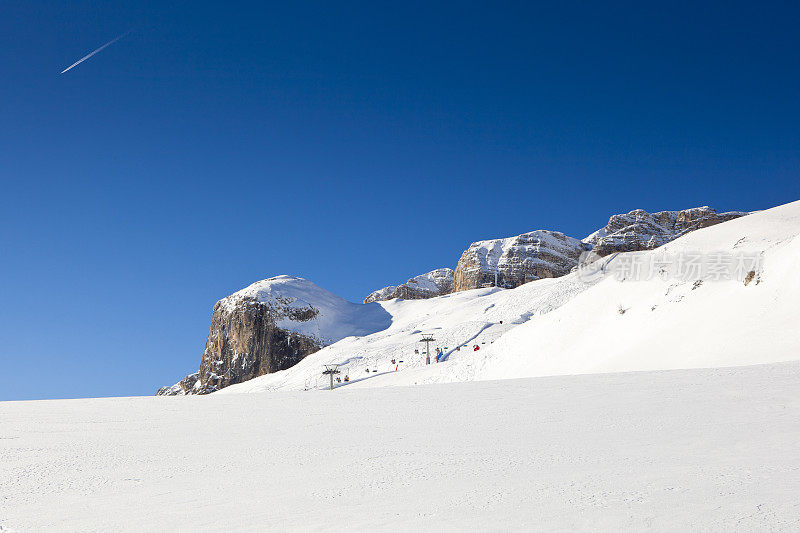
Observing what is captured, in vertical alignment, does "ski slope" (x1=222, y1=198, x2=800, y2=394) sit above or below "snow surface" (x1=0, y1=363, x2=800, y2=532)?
above

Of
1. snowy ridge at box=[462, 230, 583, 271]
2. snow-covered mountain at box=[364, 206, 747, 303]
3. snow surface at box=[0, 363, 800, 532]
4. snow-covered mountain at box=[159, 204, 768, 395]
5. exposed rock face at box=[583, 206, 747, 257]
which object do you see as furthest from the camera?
exposed rock face at box=[583, 206, 747, 257]

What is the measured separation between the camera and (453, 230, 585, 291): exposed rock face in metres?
152

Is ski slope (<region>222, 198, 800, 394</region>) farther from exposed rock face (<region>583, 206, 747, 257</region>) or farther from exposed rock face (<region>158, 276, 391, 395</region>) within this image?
exposed rock face (<region>583, 206, 747, 257</region>)

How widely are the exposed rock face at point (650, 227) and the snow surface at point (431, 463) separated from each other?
507ft

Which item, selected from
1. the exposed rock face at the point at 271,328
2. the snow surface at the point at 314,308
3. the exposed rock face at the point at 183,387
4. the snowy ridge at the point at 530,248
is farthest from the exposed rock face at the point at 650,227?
the exposed rock face at the point at 183,387

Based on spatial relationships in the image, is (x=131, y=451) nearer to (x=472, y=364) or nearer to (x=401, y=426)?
(x=401, y=426)

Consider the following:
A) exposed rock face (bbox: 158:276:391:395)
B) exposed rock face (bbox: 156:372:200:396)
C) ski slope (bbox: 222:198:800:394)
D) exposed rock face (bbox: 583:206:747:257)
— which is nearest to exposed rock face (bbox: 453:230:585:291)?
exposed rock face (bbox: 583:206:747:257)

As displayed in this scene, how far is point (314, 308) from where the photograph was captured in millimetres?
114375

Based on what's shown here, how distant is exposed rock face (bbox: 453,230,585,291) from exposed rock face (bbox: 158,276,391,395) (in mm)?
48334

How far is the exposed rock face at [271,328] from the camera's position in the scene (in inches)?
4171

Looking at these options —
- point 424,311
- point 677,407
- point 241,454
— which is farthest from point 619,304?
point 424,311

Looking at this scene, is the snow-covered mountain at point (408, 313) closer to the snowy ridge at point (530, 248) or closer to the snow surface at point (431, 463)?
the snowy ridge at point (530, 248)

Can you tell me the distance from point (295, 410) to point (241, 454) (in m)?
4.77

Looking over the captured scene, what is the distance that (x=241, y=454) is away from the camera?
845 cm
